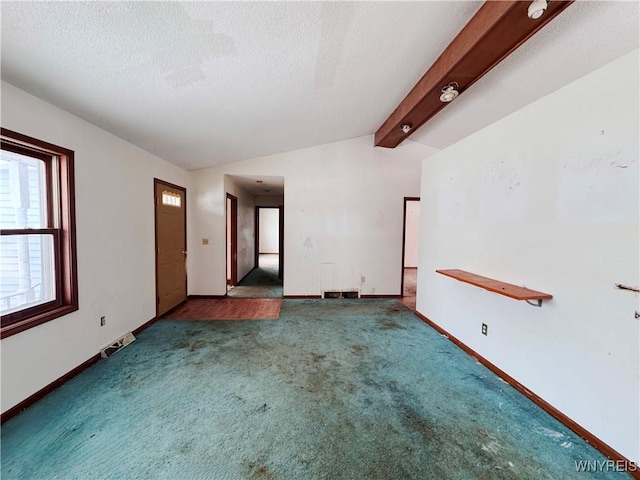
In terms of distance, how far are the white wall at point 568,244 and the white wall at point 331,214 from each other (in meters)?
2.14

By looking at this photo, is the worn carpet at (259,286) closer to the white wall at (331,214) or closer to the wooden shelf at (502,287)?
the white wall at (331,214)

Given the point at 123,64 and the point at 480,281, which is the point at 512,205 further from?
the point at 123,64

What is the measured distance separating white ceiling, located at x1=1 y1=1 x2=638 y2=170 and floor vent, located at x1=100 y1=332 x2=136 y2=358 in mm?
2255

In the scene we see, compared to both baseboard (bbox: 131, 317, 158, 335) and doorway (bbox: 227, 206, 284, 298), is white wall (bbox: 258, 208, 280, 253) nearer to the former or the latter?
doorway (bbox: 227, 206, 284, 298)

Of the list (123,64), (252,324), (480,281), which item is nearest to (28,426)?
(252,324)

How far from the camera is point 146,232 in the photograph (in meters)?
3.37

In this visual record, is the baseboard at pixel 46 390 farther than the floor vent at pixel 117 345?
No

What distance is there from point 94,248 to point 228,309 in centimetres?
209

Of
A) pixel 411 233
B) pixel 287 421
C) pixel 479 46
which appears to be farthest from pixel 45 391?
pixel 411 233

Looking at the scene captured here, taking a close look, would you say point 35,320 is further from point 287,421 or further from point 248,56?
point 248,56

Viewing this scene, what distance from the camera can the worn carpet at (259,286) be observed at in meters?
5.08

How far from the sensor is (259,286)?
19.0 ft

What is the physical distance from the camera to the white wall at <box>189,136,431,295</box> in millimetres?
4695

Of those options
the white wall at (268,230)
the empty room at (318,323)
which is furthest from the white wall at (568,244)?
the white wall at (268,230)
